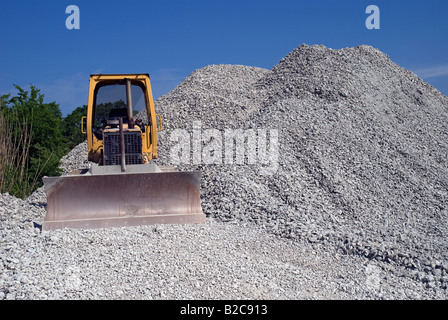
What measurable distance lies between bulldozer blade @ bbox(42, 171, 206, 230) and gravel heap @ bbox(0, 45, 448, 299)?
27 centimetres

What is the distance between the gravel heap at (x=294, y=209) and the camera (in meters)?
→ 4.79

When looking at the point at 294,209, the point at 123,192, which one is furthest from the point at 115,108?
the point at 294,209

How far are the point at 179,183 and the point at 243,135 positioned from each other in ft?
13.3

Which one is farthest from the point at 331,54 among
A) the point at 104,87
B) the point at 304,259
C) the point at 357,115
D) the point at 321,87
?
the point at 304,259

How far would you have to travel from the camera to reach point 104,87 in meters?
7.86

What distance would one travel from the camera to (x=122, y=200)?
6453 millimetres

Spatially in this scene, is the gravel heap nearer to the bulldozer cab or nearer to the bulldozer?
the bulldozer

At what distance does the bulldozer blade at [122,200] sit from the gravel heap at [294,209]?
273mm

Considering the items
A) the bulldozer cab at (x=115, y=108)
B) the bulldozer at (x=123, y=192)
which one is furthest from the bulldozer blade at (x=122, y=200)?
the bulldozer cab at (x=115, y=108)

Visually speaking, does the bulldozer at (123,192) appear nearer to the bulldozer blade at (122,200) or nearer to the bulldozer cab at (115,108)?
the bulldozer blade at (122,200)

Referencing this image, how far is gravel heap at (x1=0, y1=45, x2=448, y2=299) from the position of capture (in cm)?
Answer: 479

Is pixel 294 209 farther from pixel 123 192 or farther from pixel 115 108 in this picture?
pixel 115 108

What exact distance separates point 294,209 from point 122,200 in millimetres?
2881

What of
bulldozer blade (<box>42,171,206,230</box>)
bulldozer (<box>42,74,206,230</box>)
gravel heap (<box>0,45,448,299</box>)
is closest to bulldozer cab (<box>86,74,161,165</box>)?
bulldozer (<box>42,74,206,230</box>)
